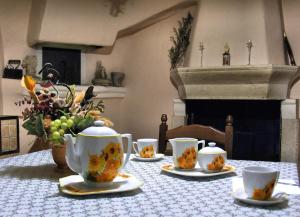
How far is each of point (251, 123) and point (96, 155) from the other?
259 centimetres

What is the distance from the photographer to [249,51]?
3.09 m

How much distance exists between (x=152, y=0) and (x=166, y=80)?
810mm

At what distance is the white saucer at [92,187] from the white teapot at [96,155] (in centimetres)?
2

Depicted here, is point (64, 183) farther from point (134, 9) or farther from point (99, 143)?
point (134, 9)

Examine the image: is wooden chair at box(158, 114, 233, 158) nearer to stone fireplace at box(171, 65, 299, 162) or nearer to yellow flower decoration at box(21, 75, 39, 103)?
yellow flower decoration at box(21, 75, 39, 103)

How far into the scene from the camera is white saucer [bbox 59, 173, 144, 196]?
0.88m

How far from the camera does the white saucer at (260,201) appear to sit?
79 centimetres

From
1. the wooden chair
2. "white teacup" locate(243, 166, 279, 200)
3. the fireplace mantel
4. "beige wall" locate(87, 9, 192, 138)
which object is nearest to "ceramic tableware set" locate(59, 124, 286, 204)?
"white teacup" locate(243, 166, 279, 200)

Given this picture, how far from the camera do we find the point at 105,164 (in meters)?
0.91

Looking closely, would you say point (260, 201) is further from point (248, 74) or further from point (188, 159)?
point (248, 74)

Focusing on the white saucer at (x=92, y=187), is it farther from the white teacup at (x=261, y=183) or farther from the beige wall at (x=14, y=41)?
the beige wall at (x=14, y=41)

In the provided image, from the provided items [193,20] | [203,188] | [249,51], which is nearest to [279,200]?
[203,188]

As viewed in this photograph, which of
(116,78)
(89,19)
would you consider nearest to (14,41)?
(89,19)

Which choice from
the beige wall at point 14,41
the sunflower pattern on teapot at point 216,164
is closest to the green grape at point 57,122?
the sunflower pattern on teapot at point 216,164
